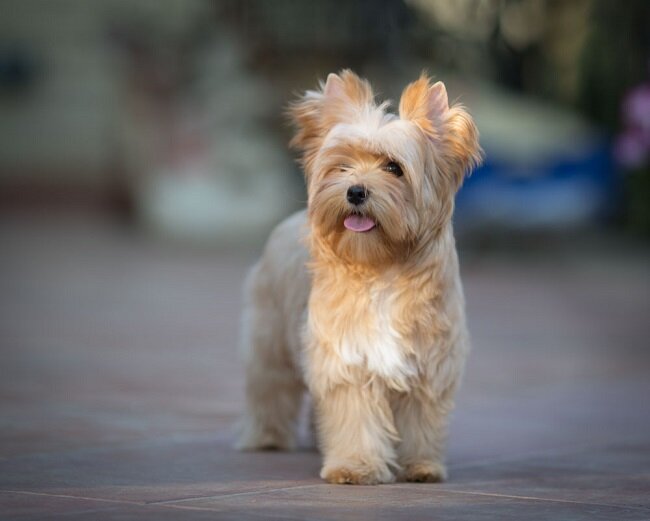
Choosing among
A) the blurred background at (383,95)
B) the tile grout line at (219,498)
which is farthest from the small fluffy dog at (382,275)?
the blurred background at (383,95)

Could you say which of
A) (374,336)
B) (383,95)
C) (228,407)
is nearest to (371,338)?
(374,336)

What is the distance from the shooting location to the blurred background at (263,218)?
9.03m

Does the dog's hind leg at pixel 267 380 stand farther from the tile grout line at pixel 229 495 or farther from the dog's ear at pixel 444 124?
the dog's ear at pixel 444 124

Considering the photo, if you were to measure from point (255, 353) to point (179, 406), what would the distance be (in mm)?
1633

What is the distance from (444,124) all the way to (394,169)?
39 cm

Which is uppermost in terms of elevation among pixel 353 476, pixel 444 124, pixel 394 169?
pixel 444 124

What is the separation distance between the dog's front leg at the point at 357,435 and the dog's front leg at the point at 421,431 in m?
0.09

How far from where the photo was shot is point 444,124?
657cm

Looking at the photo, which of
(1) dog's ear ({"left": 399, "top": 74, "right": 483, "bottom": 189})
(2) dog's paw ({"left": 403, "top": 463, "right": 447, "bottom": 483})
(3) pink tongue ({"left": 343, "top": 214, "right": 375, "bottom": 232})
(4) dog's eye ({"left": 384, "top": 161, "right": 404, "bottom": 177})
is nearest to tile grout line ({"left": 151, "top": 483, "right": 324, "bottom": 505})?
(2) dog's paw ({"left": 403, "top": 463, "right": 447, "bottom": 483})

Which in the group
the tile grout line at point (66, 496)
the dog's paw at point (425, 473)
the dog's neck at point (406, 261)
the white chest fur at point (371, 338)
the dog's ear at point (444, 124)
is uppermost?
the dog's ear at point (444, 124)

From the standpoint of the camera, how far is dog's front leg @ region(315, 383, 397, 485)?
6.45 m

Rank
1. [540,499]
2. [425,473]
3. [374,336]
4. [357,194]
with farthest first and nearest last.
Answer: [425,473], [374,336], [357,194], [540,499]

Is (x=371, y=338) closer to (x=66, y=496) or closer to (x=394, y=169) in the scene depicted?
(x=394, y=169)

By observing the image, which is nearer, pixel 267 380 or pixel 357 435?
pixel 357 435
